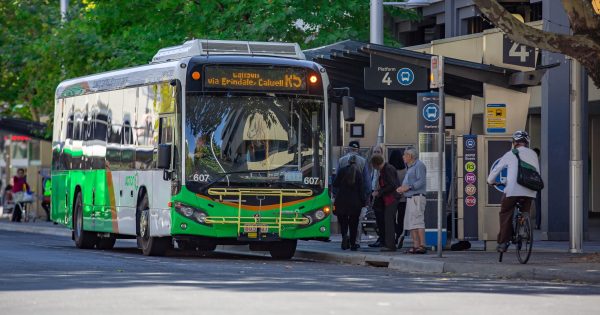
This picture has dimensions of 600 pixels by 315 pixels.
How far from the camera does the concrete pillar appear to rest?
98.7 ft

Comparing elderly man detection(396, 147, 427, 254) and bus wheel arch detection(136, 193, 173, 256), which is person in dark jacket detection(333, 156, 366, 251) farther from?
bus wheel arch detection(136, 193, 173, 256)

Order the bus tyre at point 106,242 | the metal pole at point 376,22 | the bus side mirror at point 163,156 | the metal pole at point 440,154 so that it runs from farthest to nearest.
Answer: the metal pole at point 376,22
the bus tyre at point 106,242
the bus side mirror at point 163,156
the metal pole at point 440,154

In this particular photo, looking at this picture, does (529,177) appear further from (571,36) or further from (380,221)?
(380,221)

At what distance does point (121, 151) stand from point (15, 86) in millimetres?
29343

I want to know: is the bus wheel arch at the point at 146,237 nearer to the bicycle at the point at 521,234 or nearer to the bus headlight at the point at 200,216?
the bus headlight at the point at 200,216

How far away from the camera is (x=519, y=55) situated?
24.6 metres

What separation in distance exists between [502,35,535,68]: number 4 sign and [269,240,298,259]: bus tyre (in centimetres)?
425

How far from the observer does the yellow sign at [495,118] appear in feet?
81.1

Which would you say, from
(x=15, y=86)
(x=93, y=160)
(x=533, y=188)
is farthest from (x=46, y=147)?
(x=533, y=188)

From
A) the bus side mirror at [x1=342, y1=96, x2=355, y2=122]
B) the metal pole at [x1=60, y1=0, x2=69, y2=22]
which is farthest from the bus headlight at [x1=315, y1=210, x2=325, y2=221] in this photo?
the metal pole at [x1=60, y1=0, x2=69, y2=22]

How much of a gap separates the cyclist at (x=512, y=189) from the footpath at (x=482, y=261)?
41cm

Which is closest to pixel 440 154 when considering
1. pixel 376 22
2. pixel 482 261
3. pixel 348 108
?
pixel 482 261

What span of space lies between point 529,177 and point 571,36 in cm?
188

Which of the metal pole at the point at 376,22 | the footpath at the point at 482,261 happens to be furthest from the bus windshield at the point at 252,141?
the metal pole at the point at 376,22
